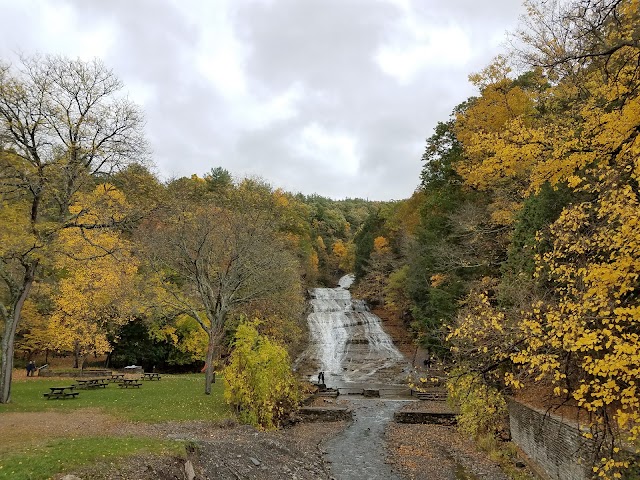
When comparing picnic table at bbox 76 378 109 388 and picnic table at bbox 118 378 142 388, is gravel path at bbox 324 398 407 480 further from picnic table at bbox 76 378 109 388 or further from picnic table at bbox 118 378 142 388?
picnic table at bbox 76 378 109 388

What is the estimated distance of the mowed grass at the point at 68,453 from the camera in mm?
6879

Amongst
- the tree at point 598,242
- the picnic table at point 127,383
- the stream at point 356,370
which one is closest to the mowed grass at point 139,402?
the picnic table at point 127,383

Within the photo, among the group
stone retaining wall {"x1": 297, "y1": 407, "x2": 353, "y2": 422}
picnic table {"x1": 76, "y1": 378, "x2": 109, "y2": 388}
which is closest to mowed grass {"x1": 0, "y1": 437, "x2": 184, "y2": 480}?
stone retaining wall {"x1": 297, "y1": 407, "x2": 353, "y2": 422}

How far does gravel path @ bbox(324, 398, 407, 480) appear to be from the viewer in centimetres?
1264

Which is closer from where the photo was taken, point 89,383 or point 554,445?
point 554,445

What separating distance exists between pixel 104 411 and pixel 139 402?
1874 mm

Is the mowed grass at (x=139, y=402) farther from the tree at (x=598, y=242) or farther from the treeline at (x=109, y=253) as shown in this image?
the tree at (x=598, y=242)

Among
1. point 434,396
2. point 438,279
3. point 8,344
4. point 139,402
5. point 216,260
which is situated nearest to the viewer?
point 8,344

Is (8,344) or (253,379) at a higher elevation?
(8,344)

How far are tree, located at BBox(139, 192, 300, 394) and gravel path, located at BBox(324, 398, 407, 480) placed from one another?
21.4 ft

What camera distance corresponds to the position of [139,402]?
1673cm

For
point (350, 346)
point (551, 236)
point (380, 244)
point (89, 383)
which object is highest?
point (380, 244)

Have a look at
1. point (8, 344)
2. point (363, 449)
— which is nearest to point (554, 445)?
point (363, 449)

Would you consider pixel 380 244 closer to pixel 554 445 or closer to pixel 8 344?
pixel 8 344
